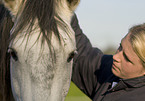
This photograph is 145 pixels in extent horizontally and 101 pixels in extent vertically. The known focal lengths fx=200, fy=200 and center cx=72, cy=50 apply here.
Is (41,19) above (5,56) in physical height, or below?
above

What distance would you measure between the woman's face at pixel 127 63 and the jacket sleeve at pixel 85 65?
0.54 meters

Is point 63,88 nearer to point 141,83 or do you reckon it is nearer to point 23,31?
point 23,31

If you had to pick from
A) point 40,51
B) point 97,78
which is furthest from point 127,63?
point 40,51

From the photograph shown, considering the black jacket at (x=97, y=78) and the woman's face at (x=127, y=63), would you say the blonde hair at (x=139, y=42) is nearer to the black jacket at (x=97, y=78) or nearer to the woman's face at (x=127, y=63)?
the woman's face at (x=127, y=63)

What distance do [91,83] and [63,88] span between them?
81cm

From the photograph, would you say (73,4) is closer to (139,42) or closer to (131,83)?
(139,42)

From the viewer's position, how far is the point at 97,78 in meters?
2.57

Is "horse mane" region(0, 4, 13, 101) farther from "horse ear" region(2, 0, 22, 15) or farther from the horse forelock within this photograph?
the horse forelock

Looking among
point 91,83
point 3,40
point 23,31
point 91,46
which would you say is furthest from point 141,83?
point 3,40

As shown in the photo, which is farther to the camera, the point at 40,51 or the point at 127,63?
the point at 127,63

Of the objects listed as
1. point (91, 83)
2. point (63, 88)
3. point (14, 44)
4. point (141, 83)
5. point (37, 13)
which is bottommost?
point (91, 83)

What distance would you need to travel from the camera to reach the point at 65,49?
174 centimetres

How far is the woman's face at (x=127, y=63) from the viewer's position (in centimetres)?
202

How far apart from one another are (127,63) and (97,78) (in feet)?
2.06
